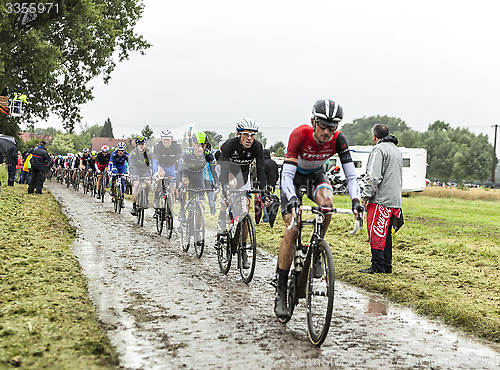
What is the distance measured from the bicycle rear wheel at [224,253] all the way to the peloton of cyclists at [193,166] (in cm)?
178

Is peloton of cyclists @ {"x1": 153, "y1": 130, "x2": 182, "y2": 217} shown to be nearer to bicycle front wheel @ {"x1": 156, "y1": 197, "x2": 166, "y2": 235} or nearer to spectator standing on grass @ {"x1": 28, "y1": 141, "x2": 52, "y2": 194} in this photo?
bicycle front wheel @ {"x1": 156, "y1": 197, "x2": 166, "y2": 235}

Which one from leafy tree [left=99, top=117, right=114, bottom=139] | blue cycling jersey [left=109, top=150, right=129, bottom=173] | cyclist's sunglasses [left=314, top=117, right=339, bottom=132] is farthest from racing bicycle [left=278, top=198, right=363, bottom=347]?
leafy tree [left=99, top=117, right=114, bottom=139]

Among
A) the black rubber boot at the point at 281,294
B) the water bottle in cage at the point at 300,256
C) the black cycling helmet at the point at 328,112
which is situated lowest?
the black rubber boot at the point at 281,294

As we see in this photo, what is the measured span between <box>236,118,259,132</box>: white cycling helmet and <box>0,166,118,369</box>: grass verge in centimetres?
289

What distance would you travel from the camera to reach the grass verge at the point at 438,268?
20.3 feet

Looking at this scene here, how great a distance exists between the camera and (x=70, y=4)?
26.3 m

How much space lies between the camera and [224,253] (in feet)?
26.8

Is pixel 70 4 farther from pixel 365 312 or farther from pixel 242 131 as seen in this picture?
pixel 365 312

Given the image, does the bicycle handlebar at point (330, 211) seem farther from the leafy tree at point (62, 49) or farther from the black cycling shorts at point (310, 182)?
the leafy tree at point (62, 49)

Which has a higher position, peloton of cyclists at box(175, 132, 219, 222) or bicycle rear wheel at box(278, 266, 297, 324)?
peloton of cyclists at box(175, 132, 219, 222)

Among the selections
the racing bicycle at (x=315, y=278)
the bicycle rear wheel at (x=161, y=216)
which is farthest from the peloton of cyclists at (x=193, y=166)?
the racing bicycle at (x=315, y=278)

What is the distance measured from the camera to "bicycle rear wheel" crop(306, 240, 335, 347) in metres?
4.66

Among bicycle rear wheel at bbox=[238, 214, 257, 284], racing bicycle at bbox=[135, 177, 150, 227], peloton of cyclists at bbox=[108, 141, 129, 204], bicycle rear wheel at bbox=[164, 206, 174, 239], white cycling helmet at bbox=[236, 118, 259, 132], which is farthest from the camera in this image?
peloton of cyclists at bbox=[108, 141, 129, 204]

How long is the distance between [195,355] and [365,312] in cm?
235
